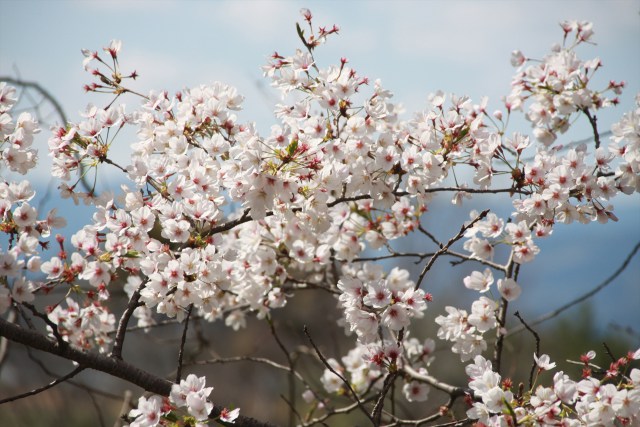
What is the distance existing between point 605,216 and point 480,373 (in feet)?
2.01

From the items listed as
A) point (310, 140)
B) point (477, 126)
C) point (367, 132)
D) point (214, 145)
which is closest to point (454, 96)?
point (477, 126)

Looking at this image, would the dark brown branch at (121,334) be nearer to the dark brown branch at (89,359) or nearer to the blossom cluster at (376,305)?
the dark brown branch at (89,359)

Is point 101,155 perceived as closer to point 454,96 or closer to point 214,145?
point 214,145

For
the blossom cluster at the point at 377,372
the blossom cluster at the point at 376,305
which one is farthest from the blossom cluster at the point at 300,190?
the blossom cluster at the point at 377,372

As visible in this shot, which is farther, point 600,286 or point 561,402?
point 600,286

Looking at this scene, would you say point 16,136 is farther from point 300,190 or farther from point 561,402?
point 561,402

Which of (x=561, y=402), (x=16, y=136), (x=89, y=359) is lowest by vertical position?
(x=561, y=402)

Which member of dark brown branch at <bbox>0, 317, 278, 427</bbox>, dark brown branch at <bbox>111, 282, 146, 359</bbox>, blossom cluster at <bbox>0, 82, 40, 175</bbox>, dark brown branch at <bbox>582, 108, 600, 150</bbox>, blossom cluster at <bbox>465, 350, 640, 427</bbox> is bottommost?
blossom cluster at <bbox>465, 350, 640, 427</bbox>

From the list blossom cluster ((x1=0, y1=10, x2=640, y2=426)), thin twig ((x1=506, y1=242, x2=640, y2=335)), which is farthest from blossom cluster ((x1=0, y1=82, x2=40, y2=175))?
thin twig ((x1=506, y1=242, x2=640, y2=335))

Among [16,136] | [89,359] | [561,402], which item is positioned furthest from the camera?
[16,136]

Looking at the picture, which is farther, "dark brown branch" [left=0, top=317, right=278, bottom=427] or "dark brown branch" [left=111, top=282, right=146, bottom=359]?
"dark brown branch" [left=111, top=282, right=146, bottom=359]

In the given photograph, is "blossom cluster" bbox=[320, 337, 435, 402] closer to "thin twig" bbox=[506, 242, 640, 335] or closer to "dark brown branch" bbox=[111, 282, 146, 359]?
"thin twig" bbox=[506, 242, 640, 335]

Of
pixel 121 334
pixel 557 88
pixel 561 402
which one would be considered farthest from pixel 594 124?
pixel 121 334

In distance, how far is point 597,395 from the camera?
1.47 m
